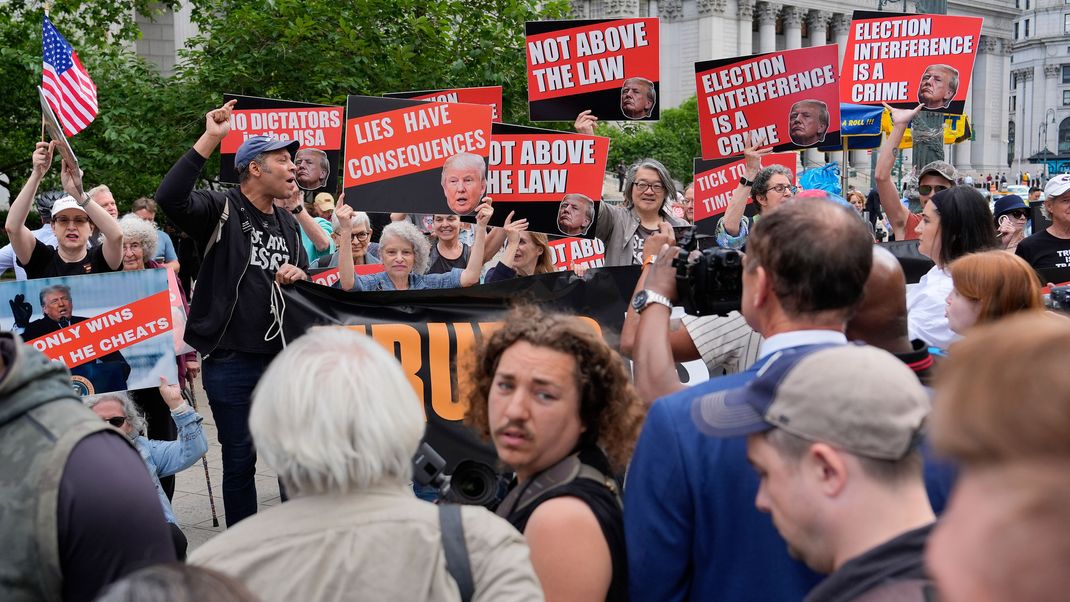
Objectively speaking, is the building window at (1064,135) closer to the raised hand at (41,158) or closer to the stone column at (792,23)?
the stone column at (792,23)

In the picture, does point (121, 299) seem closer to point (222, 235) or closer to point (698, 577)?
point (222, 235)

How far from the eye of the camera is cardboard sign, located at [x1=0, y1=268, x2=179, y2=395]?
5953mm

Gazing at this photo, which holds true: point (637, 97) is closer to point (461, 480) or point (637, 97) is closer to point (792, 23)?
point (461, 480)

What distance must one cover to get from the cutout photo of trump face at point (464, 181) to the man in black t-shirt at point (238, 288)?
5.35ft

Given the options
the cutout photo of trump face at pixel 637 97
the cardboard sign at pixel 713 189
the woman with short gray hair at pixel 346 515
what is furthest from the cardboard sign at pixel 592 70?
the woman with short gray hair at pixel 346 515

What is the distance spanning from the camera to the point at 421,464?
7.97 ft

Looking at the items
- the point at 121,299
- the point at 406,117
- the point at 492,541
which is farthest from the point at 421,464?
the point at 406,117

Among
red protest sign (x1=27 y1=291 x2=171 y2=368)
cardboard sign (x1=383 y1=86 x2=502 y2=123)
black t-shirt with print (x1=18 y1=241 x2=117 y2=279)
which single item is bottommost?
red protest sign (x1=27 y1=291 x2=171 y2=368)

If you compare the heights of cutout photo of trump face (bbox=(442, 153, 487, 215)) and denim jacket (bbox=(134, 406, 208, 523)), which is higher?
cutout photo of trump face (bbox=(442, 153, 487, 215))

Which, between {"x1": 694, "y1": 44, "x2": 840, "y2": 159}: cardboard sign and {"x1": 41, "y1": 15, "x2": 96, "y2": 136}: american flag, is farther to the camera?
{"x1": 694, "y1": 44, "x2": 840, "y2": 159}: cardboard sign

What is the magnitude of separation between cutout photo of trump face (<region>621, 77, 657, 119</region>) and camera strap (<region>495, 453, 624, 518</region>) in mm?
5990

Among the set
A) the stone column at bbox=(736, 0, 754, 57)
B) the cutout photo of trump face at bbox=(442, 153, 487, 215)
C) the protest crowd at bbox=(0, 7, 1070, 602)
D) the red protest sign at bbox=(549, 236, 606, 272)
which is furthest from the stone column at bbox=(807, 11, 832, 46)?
the protest crowd at bbox=(0, 7, 1070, 602)

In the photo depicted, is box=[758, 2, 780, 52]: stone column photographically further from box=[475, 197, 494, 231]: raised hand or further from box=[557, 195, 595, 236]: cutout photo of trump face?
box=[475, 197, 494, 231]: raised hand

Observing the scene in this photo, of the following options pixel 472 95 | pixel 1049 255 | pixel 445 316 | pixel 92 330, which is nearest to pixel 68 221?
pixel 92 330
